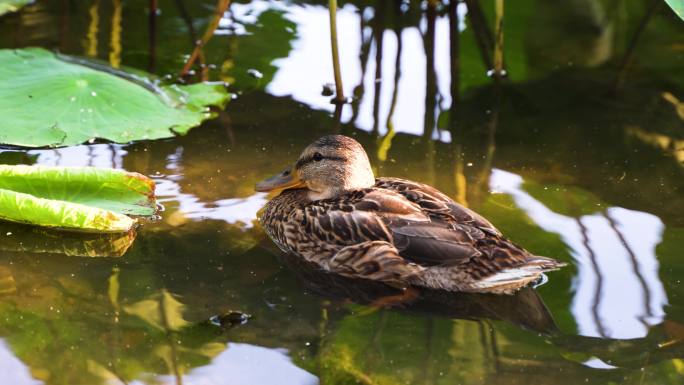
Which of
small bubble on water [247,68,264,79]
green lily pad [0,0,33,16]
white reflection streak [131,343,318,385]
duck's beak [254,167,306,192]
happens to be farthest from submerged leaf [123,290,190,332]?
green lily pad [0,0,33,16]

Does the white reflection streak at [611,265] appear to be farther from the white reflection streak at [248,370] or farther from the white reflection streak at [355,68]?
the white reflection streak at [248,370]

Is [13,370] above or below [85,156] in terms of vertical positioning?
below

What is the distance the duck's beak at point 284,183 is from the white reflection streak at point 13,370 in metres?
2.03

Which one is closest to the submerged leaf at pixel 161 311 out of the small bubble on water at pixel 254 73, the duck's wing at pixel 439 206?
the duck's wing at pixel 439 206

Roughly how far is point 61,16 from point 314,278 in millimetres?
4405

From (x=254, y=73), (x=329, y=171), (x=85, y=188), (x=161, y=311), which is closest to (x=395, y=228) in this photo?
(x=329, y=171)

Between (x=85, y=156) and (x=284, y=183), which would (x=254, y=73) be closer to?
(x=85, y=156)

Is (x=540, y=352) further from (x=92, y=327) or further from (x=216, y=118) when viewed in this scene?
(x=216, y=118)

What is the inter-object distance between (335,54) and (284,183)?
152cm

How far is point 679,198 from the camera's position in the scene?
666cm

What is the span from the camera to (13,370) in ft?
15.3

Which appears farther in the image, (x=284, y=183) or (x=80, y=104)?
(x=80, y=104)

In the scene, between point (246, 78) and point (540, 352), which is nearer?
point (540, 352)

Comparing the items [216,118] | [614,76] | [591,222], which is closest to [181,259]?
[216,118]
